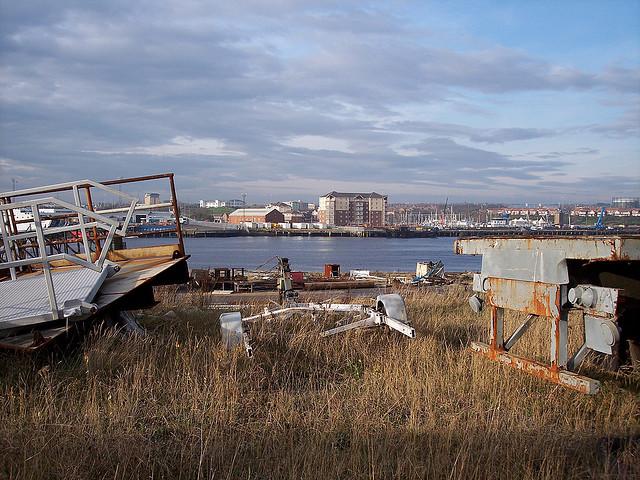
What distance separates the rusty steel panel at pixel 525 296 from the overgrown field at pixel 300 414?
813 mm

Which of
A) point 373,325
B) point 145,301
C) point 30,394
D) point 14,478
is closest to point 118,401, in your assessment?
point 30,394

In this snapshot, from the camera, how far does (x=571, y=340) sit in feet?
24.6

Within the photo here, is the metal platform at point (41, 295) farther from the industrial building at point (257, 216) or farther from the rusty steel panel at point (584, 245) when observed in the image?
the industrial building at point (257, 216)

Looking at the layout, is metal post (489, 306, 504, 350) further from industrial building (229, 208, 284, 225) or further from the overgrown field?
industrial building (229, 208, 284, 225)

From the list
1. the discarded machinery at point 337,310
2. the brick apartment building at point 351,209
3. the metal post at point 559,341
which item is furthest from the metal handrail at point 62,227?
the brick apartment building at point 351,209

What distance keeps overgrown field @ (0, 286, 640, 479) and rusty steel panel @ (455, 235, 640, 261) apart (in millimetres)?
1353

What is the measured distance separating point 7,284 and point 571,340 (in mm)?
7245

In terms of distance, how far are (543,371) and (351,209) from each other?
616 ft

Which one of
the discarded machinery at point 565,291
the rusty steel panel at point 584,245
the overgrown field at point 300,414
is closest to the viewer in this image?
the overgrown field at point 300,414

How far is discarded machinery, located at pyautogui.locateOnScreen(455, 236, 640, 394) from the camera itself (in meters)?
4.54

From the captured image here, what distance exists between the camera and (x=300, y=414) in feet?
16.4

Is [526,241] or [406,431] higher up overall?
[526,241]

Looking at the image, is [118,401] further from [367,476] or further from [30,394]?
[367,476]

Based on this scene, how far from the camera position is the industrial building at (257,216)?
172 m
